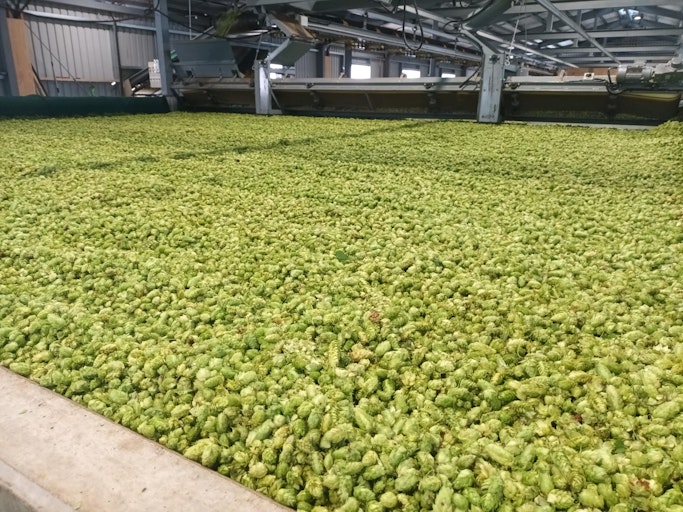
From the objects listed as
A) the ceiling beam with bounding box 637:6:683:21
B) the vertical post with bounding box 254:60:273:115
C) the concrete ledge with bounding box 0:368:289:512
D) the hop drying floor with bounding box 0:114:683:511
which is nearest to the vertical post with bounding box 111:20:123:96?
the vertical post with bounding box 254:60:273:115

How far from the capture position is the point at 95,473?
1.35m

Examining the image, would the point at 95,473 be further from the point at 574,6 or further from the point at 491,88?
the point at 574,6

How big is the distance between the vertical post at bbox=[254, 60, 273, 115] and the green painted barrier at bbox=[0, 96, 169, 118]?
8.06 feet

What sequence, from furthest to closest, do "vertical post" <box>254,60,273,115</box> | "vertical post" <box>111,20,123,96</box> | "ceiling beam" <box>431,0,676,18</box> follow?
"vertical post" <box>111,20,123,96</box>
"vertical post" <box>254,60,273,115</box>
"ceiling beam" <box>431,0,676,18</box>

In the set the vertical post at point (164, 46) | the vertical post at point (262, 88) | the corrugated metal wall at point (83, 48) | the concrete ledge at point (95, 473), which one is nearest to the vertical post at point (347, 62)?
the corrugated metal wall at point (83, 48)

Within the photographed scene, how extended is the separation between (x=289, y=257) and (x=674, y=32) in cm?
1611

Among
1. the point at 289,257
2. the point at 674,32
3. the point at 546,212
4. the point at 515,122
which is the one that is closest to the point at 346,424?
the point at 289,257

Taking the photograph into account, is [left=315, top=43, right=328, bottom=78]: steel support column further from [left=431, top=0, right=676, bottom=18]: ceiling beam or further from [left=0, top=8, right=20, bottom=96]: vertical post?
[left=0, top=8, right=20, bottom=96]: vertical post

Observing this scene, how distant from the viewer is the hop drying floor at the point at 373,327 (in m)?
1.43

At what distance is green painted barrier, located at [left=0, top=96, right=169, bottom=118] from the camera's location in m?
9.45

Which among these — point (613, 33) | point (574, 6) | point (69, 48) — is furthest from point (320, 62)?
point (574, 6)

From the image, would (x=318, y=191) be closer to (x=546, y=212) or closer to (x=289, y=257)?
(x=289, y=257)

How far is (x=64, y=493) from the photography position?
128cm

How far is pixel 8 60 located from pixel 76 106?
4.85 meters
